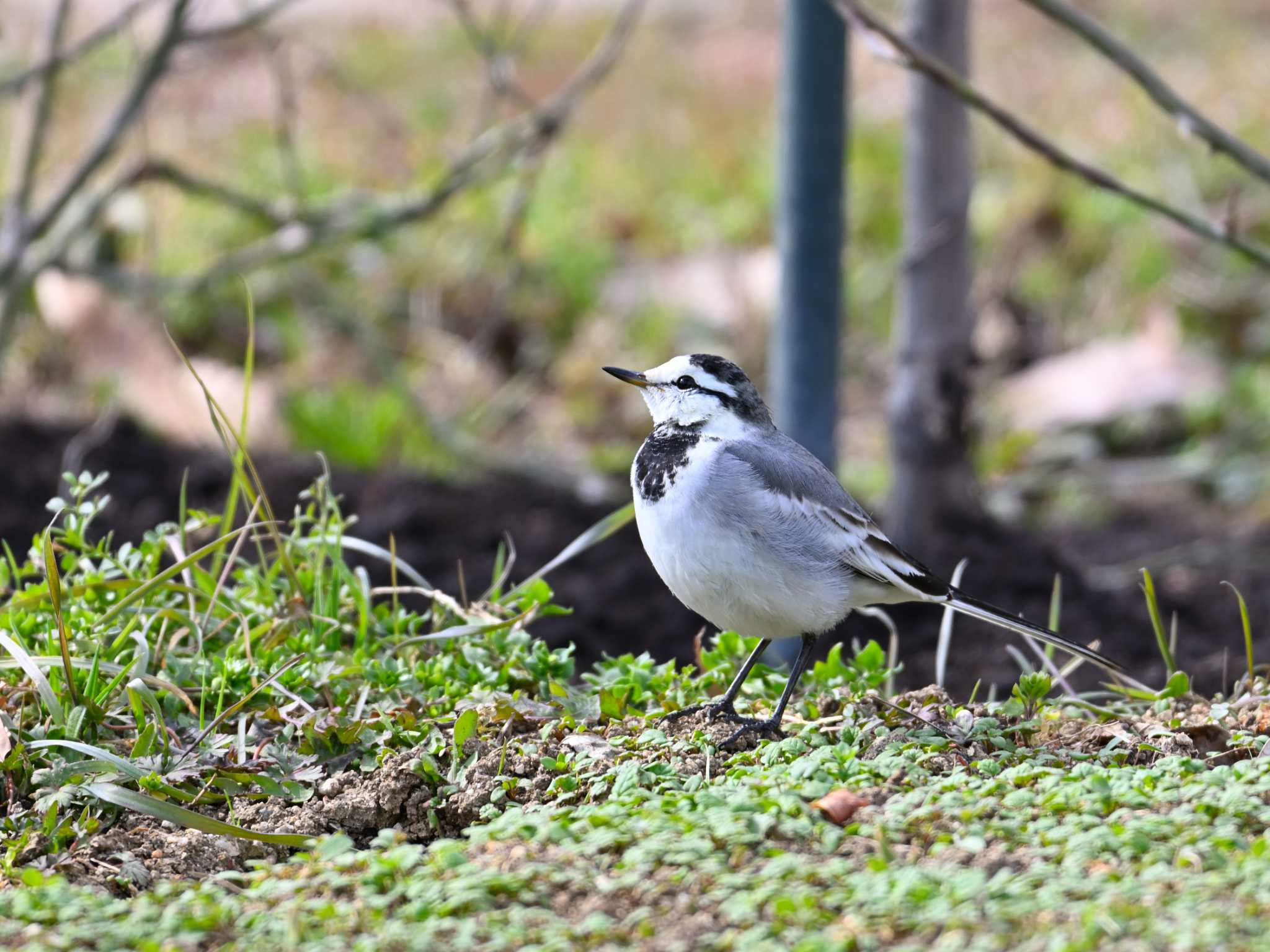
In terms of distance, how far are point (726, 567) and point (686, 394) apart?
0.60m

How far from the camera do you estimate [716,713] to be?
10.8ft

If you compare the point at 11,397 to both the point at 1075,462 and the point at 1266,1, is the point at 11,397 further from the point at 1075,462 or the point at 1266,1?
the point at 1266,1

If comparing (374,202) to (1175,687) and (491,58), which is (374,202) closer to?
(491,58)

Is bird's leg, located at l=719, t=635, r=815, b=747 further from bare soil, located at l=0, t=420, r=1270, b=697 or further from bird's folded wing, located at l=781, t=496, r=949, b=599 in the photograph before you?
bare soil, located at l=0, t=420, r=1270, b=697

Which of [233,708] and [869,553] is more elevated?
[869,553]

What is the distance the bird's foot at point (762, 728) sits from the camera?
3104 millimetres

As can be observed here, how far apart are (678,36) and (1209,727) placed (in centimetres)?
1264

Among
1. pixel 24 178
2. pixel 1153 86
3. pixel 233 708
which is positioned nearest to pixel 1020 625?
pixel 1153 86

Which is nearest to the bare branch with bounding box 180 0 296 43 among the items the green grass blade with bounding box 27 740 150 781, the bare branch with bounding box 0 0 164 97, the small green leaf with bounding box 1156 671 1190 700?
the bare branch with bounding box 0 0 164 97

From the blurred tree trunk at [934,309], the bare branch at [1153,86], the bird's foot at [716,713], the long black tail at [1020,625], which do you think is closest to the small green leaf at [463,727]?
the bird's foot at [716,713]

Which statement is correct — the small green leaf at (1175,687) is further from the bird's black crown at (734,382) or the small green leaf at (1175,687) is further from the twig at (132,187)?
the twig at (132,187)

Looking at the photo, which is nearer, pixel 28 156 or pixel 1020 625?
pixel 1020 625

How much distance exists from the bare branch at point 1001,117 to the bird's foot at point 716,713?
1578 millimetres

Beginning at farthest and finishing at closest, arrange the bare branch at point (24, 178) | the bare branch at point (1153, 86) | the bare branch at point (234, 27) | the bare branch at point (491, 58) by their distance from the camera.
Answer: the bare branch at point (24, 178) < the bare branch at point (234, 27) < the bare branch at point (491, 58) < the bare branch at point (1153, 86)
